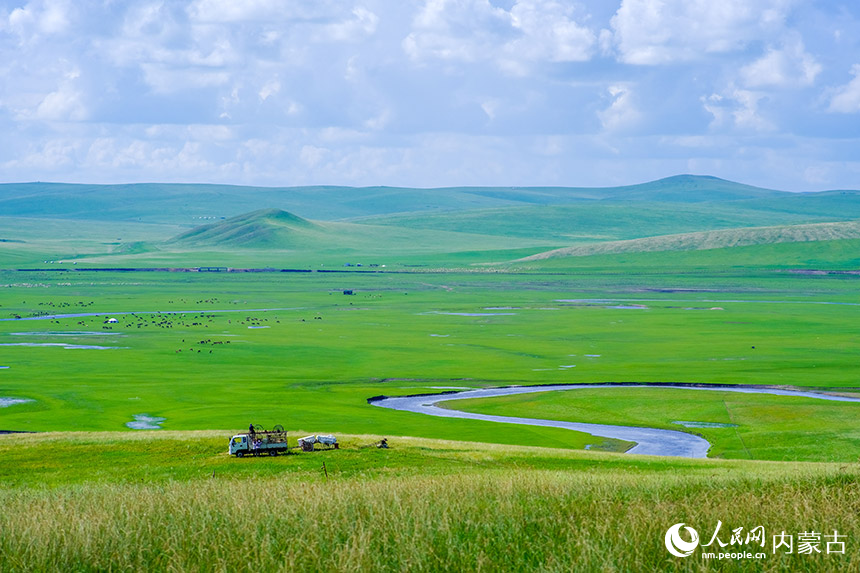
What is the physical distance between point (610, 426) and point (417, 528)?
2050 inches

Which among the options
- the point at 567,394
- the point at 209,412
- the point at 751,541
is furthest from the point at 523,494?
the point at 567,394

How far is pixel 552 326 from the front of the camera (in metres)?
125

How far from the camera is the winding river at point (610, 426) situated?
5380 cm

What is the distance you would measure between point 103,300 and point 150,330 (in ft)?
176

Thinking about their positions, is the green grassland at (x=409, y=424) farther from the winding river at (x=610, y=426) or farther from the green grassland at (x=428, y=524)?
the winding river at (x=610, y=426)

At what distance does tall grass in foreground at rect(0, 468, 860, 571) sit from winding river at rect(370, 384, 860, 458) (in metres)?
38.0

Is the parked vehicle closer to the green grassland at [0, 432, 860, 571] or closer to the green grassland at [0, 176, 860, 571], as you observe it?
the green grassland at [0, 176, 860, 571]

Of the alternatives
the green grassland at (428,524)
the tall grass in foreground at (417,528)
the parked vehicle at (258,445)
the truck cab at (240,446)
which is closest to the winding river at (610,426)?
the parked vehicle at (258,445)

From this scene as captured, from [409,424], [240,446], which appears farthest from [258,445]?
[409,424]

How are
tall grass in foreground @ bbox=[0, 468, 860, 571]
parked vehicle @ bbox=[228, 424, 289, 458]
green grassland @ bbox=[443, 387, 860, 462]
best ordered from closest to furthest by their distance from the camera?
tall grass in foreground @ bbox=[0, 468, 860, 571]
parked vehicle @ bbox=[228, 424, 289, 458]
green grassland @ bbox=[443, 387, 860, 462]

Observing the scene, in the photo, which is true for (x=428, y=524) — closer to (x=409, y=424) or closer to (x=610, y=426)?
(x=409, y=424)

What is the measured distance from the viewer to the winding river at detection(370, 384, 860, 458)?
5380 centimetres

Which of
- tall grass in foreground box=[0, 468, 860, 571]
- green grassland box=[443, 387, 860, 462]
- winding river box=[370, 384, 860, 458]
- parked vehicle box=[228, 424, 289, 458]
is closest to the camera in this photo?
tall grass in foreground box=[0, 468, 860, 571]

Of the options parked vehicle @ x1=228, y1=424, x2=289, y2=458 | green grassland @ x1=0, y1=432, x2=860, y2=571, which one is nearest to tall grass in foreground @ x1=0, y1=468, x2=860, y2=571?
green grassland @ x1=0, y1=432, x2=860, y2=571
